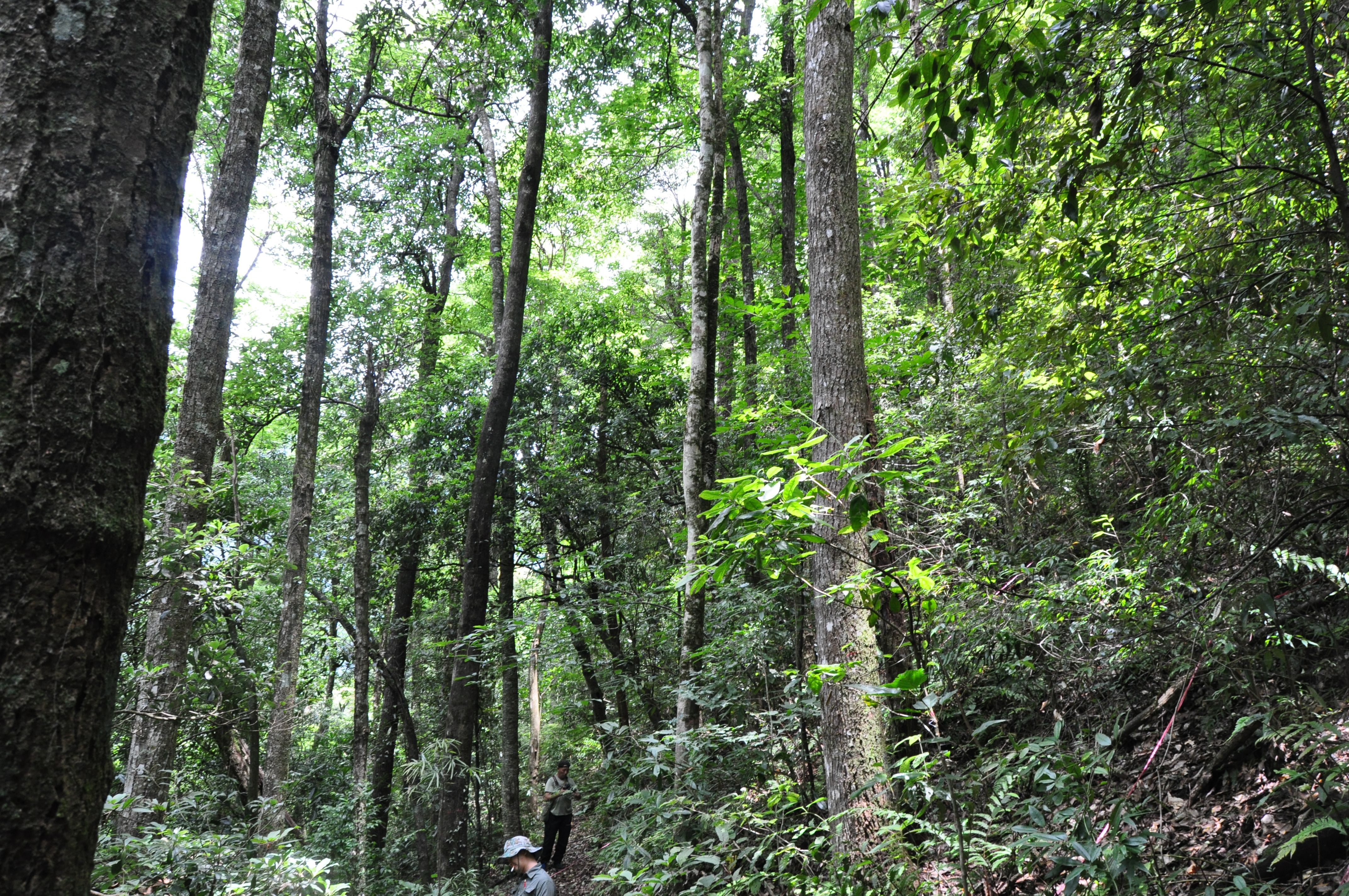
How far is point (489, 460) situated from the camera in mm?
10234

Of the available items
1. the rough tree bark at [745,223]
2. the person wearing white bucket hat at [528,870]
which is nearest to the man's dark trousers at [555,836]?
the person wearing white bucket hat at [528,870]

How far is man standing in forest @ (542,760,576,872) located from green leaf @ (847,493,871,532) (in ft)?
30.6

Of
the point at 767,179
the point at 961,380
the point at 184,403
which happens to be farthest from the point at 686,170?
the point at 184,403

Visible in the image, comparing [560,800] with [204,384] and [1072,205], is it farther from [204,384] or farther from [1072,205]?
[1072,205]

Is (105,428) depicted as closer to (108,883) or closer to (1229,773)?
(108,883)

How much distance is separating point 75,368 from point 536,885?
6554 millimetres

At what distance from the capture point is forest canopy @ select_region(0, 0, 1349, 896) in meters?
1.50

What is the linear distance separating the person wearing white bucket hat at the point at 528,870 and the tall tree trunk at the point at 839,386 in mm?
3401

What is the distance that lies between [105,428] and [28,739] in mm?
581

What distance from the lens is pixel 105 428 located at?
145cm

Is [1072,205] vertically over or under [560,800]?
over

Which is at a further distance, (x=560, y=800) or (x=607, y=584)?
(x=560, y=800)

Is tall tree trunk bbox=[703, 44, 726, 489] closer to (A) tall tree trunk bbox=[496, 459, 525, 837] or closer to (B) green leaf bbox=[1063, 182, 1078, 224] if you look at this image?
(B) green leaf bbox=[1063, 182, 1078, 224]

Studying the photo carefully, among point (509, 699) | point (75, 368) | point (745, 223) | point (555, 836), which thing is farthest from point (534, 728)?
point (75, 368)
